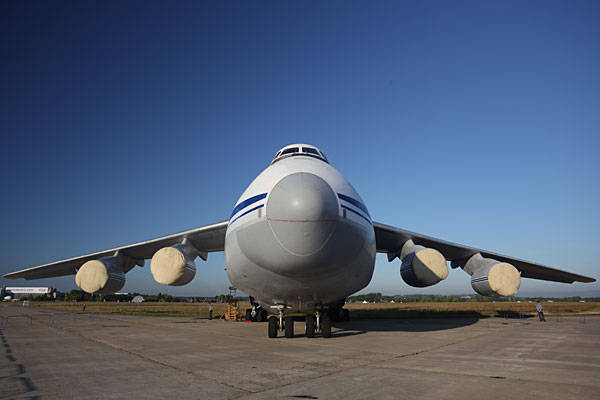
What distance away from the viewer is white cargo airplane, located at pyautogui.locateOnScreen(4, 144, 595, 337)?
232 inches

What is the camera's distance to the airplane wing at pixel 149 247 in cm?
1172

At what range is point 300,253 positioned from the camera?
5.99m

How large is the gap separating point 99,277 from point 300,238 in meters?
7.05

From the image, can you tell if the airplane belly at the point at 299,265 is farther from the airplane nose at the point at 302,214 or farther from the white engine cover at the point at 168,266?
the white engine cover at the point at 168,266

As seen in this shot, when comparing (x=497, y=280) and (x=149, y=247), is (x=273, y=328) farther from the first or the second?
(x=497, y=280)

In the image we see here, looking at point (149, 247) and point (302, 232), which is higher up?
point (149, 247)

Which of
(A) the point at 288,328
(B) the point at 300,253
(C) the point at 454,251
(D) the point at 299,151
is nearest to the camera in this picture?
(B) the point at 300,253

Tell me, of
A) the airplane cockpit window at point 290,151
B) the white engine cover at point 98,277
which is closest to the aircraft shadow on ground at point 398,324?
the airplane cockpit window at point 290,151

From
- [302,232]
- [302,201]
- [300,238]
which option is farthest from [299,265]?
[302,201]

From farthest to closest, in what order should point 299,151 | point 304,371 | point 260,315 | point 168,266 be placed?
point 260,315 → point 299,151 → point 168,266 → point 304,371

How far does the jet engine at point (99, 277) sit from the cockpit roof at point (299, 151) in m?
5.76

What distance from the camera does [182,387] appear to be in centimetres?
388

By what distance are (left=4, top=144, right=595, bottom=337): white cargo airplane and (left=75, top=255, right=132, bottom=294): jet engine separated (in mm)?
25

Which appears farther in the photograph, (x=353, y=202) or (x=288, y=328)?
(x=288, y=328)
